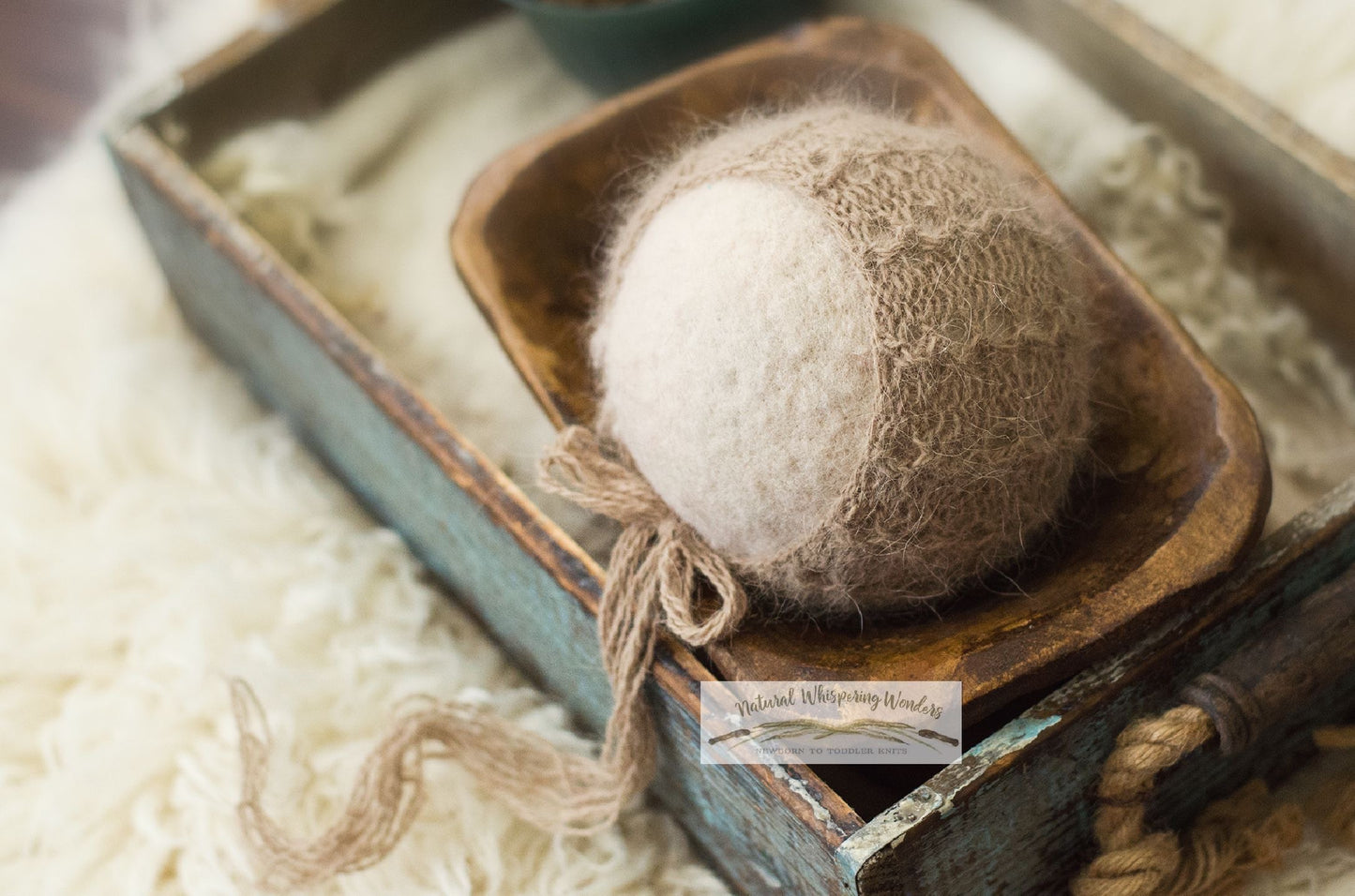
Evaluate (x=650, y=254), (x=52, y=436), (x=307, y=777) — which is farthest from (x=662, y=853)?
(x=52, y=436)

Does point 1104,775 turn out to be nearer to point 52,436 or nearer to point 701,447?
point 701,447

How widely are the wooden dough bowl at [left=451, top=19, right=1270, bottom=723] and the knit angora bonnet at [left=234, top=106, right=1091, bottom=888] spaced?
2 cm

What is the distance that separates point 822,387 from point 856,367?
0.05 feet

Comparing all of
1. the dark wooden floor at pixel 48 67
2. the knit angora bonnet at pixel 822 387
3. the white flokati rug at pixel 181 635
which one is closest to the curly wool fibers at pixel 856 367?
the knit angora bonnet at pixel 822 387

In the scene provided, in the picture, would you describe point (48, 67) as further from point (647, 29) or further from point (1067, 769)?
point (1067, 769)

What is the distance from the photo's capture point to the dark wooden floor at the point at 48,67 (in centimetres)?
108

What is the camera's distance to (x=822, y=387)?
0.46m

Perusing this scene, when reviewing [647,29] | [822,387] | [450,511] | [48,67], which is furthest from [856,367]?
[48,67]

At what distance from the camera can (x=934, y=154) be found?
0.51 m

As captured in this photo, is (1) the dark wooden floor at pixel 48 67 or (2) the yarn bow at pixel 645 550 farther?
(1) the dark wooden floor at pixel 48 67

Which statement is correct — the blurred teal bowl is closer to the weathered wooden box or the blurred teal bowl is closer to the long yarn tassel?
the weathered wooden box

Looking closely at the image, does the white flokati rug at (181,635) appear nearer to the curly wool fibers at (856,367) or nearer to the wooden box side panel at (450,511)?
the wooden box side panel at (450,511)

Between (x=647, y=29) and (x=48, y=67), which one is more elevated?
(x=48, y=67)

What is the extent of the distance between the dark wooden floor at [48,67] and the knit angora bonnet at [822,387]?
2.48 feet
